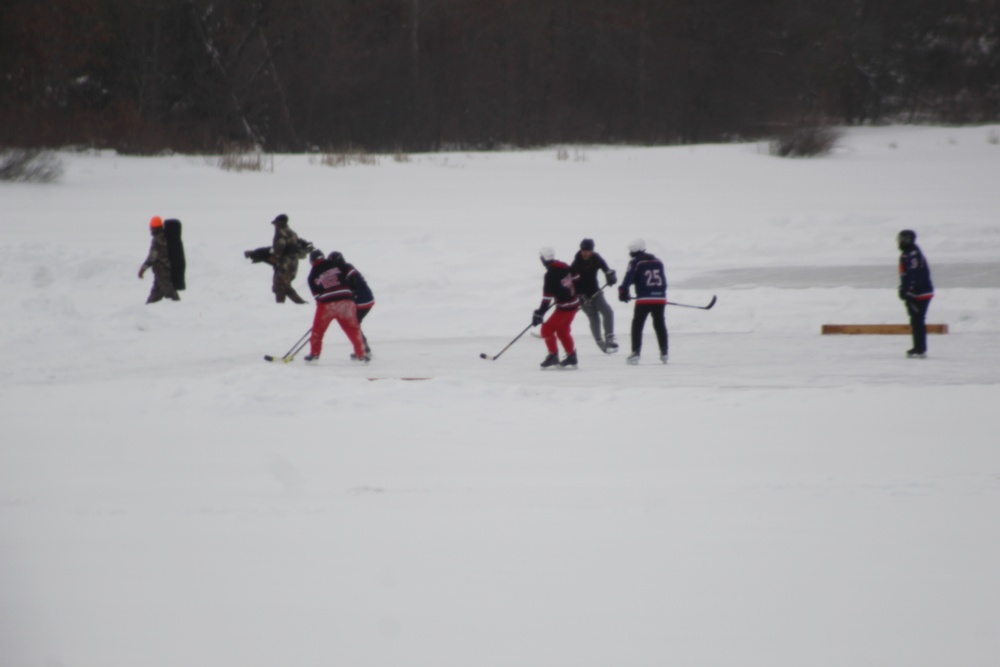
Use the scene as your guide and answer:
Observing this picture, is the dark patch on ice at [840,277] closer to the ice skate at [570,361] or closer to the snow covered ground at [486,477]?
the snow covered ground at [486,477]

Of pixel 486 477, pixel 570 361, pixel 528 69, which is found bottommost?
pixel 486 477

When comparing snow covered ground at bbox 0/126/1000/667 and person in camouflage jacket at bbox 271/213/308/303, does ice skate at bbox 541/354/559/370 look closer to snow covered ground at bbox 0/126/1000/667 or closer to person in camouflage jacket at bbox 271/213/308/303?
snow covered ground at bbox 0/126/1000/667

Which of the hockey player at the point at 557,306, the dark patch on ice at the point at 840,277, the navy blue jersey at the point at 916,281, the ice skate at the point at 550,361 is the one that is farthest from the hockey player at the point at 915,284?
the dark patch on ice at the point at 840,277

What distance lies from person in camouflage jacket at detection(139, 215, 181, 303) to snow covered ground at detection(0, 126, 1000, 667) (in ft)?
1.14

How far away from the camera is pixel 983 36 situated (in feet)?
148

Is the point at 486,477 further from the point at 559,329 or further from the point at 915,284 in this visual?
the point at 915,284

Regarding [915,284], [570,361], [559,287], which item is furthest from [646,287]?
[915,284]

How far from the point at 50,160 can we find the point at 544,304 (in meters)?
21.3

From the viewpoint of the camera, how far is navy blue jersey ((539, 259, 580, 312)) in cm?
1056

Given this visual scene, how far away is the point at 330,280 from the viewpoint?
35.7ft

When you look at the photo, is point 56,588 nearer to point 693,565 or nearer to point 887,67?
point 693,565

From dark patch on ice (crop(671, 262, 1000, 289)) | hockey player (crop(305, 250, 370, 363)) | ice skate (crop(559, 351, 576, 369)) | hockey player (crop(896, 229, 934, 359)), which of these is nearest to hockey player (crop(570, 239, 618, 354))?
ice skate (crop(559, 351, 576, 369))

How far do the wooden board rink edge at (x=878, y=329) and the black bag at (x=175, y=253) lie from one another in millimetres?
8847

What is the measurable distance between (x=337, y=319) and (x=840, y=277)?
8.89 meters
